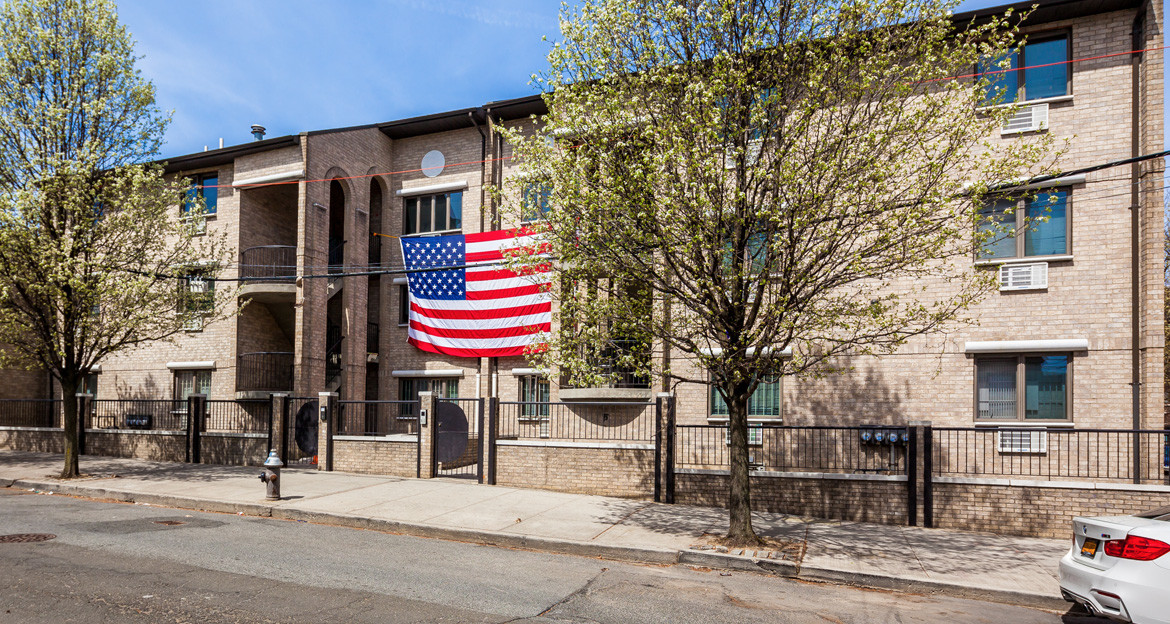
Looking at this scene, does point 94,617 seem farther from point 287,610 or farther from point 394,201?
point 394,201

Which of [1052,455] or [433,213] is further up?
[433,213]

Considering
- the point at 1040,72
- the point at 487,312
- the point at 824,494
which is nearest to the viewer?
the point at 824,494

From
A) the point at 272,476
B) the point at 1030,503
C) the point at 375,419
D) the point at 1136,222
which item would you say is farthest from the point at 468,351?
the point at 1136,222

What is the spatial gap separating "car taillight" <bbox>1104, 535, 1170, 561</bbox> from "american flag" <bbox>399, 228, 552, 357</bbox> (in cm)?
1323

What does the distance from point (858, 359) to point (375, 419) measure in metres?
12.7

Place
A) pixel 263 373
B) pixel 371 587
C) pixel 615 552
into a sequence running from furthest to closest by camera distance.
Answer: pixel 263 373 < pixel 615 552 < pixel 371 587

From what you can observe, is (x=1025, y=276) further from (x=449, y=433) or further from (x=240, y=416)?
(x=240, y=416)

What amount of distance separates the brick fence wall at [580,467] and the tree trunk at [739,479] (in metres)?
3.34

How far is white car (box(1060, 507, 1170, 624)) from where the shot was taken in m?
5.95

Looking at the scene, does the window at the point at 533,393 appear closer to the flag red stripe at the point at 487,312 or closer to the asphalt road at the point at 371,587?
the flag red stripe at the point at 487,312

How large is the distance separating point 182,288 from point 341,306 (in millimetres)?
5447

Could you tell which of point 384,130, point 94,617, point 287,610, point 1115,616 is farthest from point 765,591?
point 384,130

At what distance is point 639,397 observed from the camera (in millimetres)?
17078

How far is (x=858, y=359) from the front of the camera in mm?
15359
